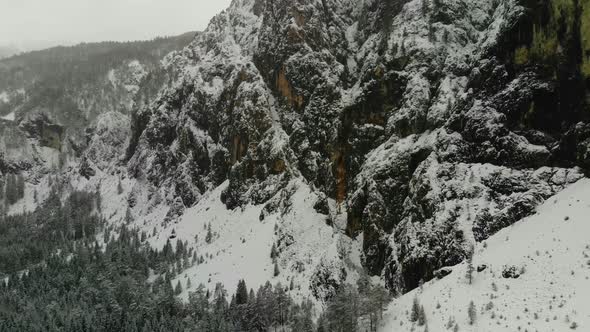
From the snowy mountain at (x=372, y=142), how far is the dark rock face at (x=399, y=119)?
13.7 inches

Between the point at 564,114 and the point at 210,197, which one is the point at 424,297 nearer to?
the point at 564,114

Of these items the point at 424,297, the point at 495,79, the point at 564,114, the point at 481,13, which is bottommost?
the point at 424,297

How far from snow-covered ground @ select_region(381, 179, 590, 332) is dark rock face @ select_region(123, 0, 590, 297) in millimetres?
12462

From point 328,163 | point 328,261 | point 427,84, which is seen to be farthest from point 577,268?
point 328,163

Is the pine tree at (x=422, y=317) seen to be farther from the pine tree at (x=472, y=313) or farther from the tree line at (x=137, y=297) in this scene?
the tree line at (x=137, y=297)

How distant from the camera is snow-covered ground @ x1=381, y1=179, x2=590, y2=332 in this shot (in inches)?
1976

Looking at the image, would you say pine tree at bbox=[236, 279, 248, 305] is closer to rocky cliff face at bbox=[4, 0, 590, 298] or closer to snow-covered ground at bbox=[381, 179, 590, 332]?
rocky cliff face at bbox=[4, 0, 590, 298]

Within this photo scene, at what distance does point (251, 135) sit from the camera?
162 metres

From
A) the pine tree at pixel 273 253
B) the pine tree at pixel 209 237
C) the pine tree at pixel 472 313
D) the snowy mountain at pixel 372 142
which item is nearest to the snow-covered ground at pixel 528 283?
the pine tree at pixel 472 313

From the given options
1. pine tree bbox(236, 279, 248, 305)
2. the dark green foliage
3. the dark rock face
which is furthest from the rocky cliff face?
the dark green foliage

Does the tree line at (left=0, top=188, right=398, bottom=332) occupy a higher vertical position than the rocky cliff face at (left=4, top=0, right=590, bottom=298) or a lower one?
lower

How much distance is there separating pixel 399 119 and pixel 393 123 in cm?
214

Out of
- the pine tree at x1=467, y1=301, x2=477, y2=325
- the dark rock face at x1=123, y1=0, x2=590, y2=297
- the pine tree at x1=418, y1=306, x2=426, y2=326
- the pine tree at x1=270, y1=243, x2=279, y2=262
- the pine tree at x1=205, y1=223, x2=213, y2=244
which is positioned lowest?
the pine tree at x1=418, y1=306, x2=426, y2=326

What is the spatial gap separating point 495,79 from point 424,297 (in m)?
49.7
